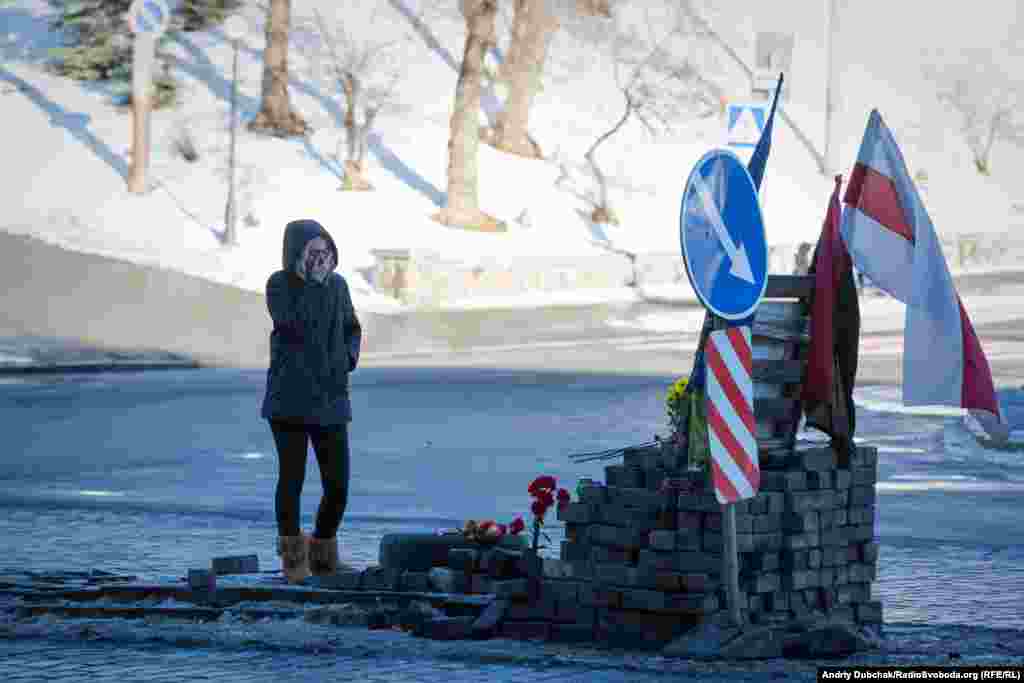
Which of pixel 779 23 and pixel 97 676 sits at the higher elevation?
pixel 779 23

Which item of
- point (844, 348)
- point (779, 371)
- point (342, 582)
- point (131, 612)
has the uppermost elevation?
point (844, 348)

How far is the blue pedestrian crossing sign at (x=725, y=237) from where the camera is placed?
9391mm

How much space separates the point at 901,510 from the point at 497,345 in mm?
19906

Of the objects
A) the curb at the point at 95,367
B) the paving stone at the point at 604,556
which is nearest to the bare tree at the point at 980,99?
the curb at the point at 95,367

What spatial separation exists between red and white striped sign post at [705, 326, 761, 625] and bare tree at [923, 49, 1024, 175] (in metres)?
53.2

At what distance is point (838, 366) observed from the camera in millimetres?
10203

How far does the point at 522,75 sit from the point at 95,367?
874 inches

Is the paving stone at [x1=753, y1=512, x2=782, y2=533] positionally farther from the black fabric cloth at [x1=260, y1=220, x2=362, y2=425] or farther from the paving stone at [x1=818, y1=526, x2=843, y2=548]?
the black fabric cloth at [x1=260, y1=220, x2=362, y2=425]

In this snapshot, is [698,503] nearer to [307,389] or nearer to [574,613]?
[574,613]

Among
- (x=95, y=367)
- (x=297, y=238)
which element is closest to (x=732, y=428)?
(x=297, y=238)

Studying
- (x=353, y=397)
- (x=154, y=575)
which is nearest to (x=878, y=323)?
(x=353, y=397)

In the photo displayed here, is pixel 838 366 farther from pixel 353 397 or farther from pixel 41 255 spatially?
pixel 41 255

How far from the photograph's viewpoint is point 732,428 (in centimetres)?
954

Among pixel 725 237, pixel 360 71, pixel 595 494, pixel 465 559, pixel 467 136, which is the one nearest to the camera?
pixel 725 237
